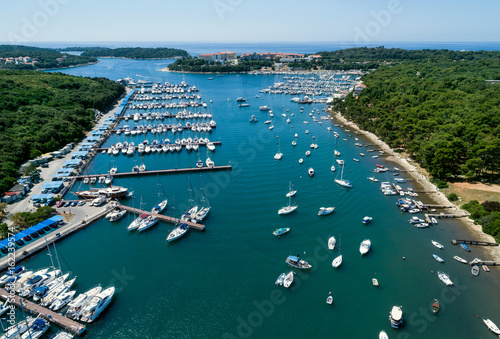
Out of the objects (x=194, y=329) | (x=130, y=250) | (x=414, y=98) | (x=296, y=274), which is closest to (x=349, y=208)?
(x=296, y=274)

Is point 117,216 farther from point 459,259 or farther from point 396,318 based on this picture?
point 459,259

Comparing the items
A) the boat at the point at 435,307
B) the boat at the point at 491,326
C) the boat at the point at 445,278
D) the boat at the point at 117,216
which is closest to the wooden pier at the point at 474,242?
the boat at the point at 445,278

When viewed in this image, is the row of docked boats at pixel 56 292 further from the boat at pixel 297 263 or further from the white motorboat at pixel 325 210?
the white motorboat at pixel 325 210

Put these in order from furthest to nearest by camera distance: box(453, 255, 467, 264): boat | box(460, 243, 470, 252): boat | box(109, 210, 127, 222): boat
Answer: box(109, 210, 127, 222): boat, box(460, 243, 470, 252): boat, box(453, 255, 467, 264): boat

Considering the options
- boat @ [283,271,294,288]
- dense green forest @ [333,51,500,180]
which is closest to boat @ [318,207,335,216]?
boat @ [283,271,294,288]

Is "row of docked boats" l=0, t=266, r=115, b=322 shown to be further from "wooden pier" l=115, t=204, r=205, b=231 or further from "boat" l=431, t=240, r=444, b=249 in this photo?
"boat" l=431, t=240, r=444, b=249

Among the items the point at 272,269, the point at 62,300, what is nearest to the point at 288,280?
the point at 272,269

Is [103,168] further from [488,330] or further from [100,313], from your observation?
[488,330]
